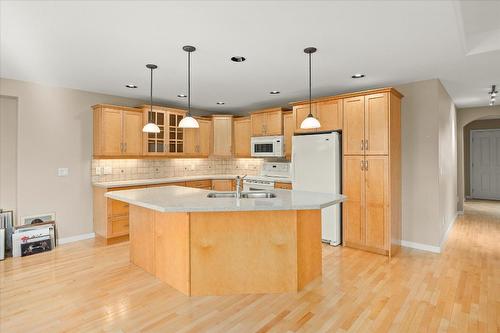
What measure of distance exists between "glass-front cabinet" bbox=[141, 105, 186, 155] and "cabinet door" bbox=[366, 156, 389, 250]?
3480 mm

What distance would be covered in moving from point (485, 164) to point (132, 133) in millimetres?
9794

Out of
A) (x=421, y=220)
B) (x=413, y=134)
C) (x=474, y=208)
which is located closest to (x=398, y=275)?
(x=421, y=220)

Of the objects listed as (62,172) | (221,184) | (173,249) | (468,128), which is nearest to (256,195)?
(173,249)

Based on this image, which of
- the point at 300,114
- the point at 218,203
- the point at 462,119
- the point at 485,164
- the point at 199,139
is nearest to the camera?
the point at 218,203

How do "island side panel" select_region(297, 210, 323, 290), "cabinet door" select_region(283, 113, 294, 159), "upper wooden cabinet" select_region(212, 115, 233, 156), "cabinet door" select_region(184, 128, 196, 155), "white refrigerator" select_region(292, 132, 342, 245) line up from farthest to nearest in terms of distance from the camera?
"upper wooden cabinet" select_region(212, 115, 233, 156) < "cabinet door" select_region(184, 128, 196, 155) < "cabinet door" select_region(283, 113, 294, 159) < "white refrigerator" select_region(292, 132, 342, 245) < "island side panel" select_region(297, 210, 323, 290)

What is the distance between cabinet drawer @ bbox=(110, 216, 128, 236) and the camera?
4480mm

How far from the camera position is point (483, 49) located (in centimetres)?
304

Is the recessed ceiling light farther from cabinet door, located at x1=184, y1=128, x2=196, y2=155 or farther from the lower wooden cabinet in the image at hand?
cabinet door, located at x1=184, y1=128, x2=196, y2=155

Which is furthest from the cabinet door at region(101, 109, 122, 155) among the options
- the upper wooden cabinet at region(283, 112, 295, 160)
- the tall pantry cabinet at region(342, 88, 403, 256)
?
the tall pantry cabinet at region(342, 88, 403, 256)

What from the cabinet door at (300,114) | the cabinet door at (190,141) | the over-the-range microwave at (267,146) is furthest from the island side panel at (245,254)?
the cabinet door at (190,141)

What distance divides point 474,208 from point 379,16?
23.9 feet

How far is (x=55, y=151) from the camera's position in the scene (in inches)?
175

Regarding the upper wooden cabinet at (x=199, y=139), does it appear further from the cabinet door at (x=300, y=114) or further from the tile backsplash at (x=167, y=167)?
the cabinet door at (x=300, y=114)

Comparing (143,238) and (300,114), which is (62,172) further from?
(300,114)
